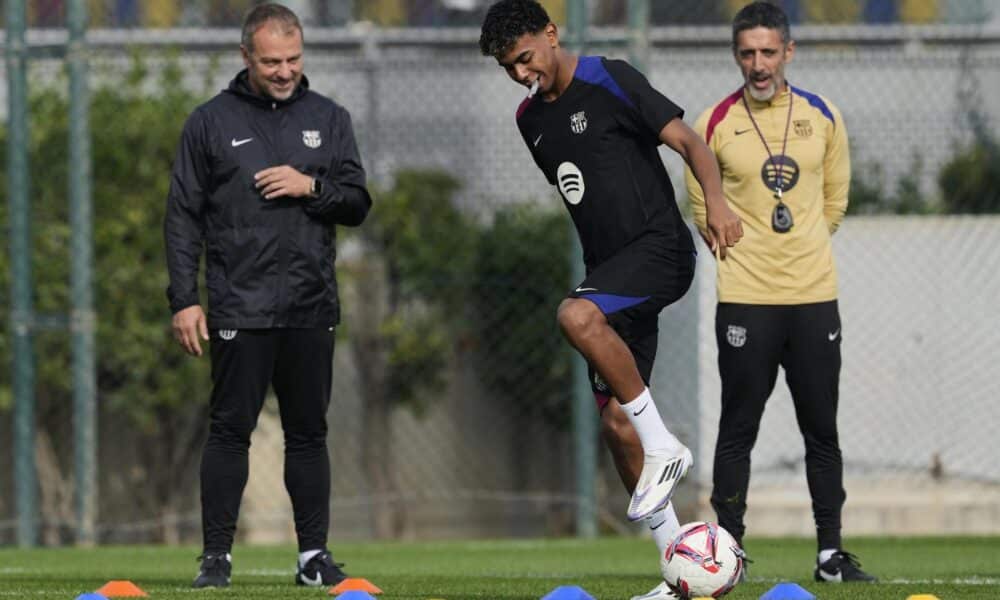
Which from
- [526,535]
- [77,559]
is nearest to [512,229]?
[526,535]

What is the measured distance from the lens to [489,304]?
458 inches

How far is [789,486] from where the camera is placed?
34.6 feet

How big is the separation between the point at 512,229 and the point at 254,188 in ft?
16.7

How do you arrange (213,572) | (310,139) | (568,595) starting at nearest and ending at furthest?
1. (568,595)
2. (213,572)
3. (310,139)

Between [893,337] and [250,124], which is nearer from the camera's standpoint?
[250,124]

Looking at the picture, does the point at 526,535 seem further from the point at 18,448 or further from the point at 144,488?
the point at 18,448

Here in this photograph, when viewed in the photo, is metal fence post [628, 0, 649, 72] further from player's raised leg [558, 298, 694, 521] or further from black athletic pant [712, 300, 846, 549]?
player's raised leg [558, 298, 694, 521]

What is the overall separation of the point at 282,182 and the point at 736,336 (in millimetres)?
1770

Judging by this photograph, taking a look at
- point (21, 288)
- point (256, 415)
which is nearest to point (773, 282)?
point (256, 415)

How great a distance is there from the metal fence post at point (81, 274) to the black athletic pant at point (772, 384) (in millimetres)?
4721

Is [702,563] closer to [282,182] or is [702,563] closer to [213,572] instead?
[213,572]

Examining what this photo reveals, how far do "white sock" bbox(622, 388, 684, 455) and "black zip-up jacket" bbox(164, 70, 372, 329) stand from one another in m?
1.51

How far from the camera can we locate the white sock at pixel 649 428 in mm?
Result: 5555

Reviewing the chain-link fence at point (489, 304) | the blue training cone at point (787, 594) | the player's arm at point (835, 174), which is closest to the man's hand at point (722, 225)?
the blue training cone at point (787, 594)
